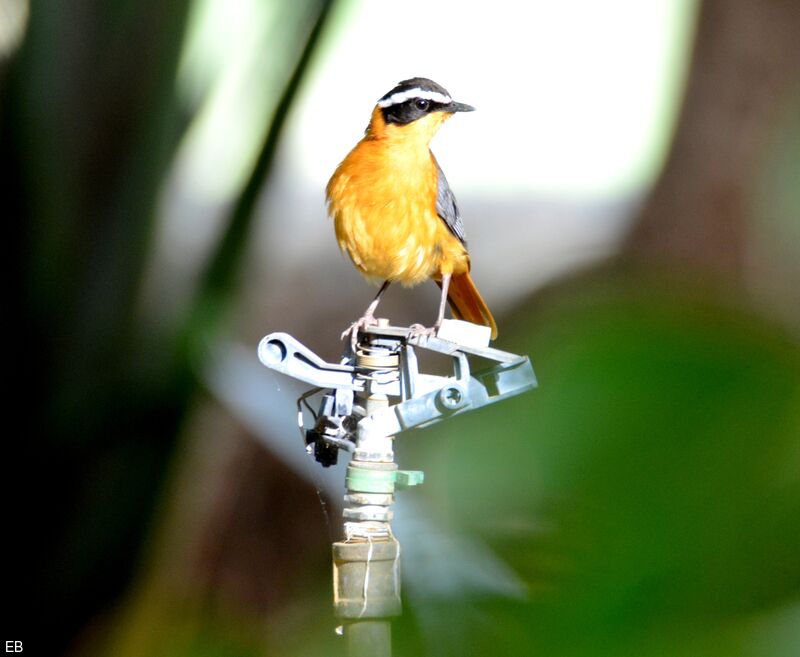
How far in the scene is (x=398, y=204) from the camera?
0.76m

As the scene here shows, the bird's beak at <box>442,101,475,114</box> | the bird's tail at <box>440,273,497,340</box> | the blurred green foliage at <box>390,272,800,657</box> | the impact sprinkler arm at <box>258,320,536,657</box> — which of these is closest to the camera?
the blurred green foliage at <box>390,272,800,657</box>

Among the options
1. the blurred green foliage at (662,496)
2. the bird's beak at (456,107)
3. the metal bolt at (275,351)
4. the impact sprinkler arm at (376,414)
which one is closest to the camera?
the blurred green foliage at (662,496)

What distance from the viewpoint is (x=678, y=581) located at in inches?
4.9

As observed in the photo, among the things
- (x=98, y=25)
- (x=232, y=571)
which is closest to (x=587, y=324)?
(x=98, y=25)

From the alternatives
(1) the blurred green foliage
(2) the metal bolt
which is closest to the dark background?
(1) the blurred green foliage

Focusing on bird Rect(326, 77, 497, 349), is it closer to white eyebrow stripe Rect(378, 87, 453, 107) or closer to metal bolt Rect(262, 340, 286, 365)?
white eyebrow stripe Rect(378, 87, 453, 107)

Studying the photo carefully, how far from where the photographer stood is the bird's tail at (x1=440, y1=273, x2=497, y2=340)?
810 mm

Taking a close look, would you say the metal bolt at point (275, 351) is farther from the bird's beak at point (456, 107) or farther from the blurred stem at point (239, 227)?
the bird's beak at point (456, 107)

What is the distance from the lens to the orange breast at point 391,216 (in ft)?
2.46

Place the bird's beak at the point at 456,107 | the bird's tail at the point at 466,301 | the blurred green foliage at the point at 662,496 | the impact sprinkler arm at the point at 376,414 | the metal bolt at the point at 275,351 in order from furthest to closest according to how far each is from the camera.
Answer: the bird's tail at the point at 466,301 < the bird's beak at the point at 456,107 < the metal bolt at the point at 275,351 < the impact sprinkler arm at the point at 376,414 < the blurred green foliage at the point at 662,496

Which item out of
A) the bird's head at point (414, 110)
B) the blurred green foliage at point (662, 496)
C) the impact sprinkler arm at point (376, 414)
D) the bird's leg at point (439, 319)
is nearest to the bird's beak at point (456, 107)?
the bird's head at point (414, 110)

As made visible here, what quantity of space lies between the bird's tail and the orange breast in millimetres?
30

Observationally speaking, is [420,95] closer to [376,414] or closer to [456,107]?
[456,107]

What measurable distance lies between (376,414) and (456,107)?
1.19ft
